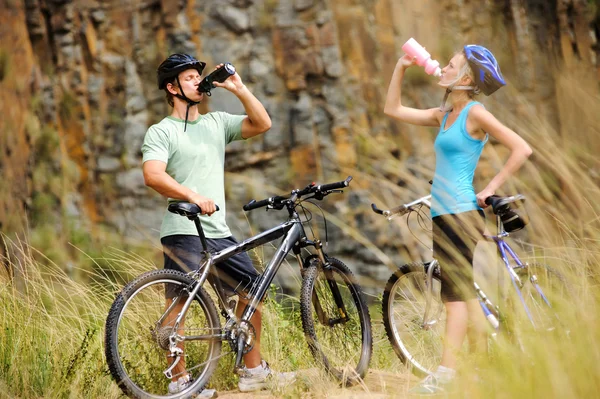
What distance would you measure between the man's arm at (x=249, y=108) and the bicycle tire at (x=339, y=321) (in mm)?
744

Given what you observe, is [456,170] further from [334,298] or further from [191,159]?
[191,159]

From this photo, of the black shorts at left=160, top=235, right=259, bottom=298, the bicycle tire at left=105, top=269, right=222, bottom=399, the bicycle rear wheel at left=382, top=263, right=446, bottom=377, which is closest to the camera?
the bicycle tire at left=105, top=269, right=222, bottom=399

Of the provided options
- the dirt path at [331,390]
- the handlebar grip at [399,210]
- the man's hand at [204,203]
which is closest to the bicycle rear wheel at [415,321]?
the dirt path at [331,390]

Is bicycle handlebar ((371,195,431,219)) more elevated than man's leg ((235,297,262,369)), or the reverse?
bicycle handlebar ((371,195,431,219))

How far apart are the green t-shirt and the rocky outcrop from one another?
13696mm

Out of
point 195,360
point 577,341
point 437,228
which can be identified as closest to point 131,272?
point 195,360

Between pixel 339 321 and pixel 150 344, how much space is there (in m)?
1.03

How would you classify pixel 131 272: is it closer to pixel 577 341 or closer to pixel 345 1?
pixel 577 341

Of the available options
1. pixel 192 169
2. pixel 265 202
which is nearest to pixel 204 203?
pixel 192 169

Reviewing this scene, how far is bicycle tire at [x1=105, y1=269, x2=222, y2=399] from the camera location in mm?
3529

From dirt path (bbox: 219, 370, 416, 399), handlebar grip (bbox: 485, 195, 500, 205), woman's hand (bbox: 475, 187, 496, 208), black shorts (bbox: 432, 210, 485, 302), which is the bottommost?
dirt path (bbox: 219, 370, 416, 399)

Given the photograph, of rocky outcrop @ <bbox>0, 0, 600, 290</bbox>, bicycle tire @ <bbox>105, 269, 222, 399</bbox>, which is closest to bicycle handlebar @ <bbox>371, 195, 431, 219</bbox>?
bicycle tire @ <bbox>105, 269, 222, 399</bbox>

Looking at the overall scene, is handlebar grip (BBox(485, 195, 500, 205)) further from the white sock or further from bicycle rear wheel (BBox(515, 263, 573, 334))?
the white sock

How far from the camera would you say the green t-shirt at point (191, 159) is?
4.00 metres
